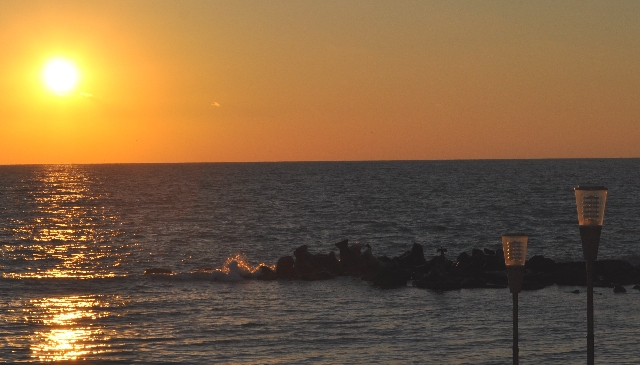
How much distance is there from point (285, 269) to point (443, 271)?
606 cm

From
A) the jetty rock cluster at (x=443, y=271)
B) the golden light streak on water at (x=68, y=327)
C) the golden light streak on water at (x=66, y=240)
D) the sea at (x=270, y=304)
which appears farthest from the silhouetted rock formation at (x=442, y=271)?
the golden light streak on water at (x=68, y=327)

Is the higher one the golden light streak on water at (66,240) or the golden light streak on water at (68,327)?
the golden light streak on water at (66,240)

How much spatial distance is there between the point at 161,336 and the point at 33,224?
4940cm

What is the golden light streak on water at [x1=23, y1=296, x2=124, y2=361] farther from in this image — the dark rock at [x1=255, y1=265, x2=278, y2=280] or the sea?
the dark rock at [x1=255, y1=265, x2=278, y2=280]

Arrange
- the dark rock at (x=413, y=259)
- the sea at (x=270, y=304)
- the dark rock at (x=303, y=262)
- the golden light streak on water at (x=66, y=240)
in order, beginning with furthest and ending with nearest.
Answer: the golden light streak on water at (x=66, y=240), the dark rock at (x=413, y=259), the dark rock at (x=303, y=262), the sea at (x=270, y=304)

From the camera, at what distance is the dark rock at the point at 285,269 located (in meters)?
33.2

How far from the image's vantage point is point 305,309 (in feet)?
85.5

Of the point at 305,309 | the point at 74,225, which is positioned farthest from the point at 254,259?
the point at 74,225

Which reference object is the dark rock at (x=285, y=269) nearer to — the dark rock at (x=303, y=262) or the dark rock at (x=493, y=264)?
the dark rock at (x=303, y=262)

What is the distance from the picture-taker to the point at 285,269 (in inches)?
1316

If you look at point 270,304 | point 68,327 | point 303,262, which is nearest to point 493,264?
point 303,262

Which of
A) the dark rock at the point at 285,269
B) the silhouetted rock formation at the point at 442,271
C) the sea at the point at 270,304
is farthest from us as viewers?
the dark rock at the point at 285,269

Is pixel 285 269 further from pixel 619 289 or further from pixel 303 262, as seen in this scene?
pixel 619 289

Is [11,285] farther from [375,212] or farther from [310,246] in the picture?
[375,212]
